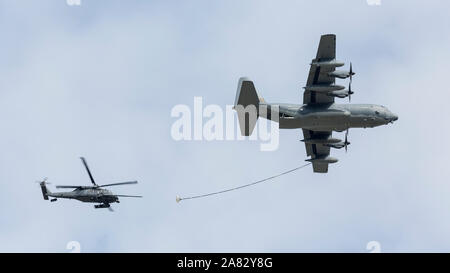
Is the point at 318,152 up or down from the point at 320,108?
down

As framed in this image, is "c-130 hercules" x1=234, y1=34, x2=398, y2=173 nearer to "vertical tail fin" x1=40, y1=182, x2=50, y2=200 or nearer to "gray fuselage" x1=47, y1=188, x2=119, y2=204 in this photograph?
"gray fuselage" x1=47, y1=188, x2=119, y2=204

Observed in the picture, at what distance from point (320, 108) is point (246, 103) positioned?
713 cm

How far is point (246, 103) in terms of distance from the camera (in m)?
75.2

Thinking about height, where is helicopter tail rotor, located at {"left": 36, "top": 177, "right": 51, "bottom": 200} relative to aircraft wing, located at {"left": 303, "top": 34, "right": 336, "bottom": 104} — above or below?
below

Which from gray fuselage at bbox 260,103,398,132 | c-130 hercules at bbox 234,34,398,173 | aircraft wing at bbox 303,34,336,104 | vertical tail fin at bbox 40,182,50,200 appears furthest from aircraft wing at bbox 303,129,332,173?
vertical tail fin at bbox 40,182,50,200

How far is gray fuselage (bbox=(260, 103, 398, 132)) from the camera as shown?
252ft

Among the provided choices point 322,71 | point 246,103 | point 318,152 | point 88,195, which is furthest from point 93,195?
point 322,71

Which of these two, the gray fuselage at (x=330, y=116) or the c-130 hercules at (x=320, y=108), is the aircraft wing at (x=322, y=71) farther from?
the gray fuselage at (x=330, y=116)

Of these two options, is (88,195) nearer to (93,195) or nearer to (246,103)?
(93,195)

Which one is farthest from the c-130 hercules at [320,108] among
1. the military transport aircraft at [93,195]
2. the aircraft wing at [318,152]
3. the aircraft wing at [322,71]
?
the military transport aircraft at [93,195]
